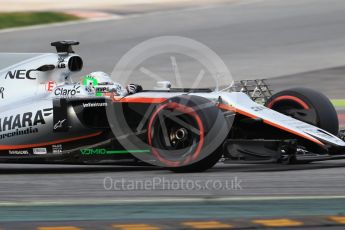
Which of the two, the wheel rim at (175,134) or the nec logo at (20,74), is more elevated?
the nec logo at (20,74)

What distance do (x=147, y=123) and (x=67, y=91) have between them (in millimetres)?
1083

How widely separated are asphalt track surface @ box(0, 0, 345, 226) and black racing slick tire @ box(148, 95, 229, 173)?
16cm

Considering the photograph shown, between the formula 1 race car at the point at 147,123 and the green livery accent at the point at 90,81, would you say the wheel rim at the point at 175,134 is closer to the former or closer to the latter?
the formula 1 race car at the point at 147,123

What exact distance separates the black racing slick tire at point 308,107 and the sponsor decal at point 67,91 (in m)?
2.30

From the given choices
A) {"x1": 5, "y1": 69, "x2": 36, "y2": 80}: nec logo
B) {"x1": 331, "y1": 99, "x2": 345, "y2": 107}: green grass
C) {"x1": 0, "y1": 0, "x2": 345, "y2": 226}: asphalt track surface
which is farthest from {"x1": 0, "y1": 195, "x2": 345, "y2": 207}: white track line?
{"x1": 331, "y1": 99, "x2": 345, "y2": 107}: green grass

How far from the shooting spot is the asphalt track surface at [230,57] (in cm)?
888

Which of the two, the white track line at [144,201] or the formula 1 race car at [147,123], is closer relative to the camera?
the white track line at [144,201]

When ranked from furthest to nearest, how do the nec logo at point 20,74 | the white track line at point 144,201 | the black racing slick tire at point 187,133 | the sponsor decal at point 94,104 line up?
1. the nec logo at point 20,74
2. the sponsor decal at point 94,104
3. the black racing slick tire at point 187,133
4. the white track line at point 144,201

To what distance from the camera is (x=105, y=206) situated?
25.5 ft

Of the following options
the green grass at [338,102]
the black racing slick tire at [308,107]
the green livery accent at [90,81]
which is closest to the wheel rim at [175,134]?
the green livery accent at [90,81]

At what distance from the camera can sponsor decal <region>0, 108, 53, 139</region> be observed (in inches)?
425

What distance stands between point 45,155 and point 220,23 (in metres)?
18.5

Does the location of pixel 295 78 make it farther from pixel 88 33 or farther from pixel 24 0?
pixel 24 0

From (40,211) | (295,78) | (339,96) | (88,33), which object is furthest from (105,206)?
(88,33)
